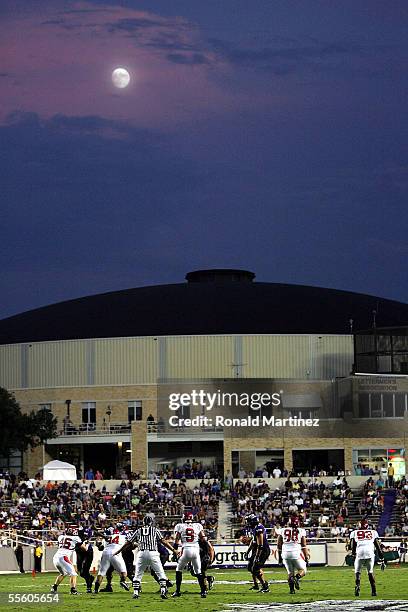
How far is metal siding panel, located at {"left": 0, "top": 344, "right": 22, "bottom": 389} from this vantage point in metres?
106

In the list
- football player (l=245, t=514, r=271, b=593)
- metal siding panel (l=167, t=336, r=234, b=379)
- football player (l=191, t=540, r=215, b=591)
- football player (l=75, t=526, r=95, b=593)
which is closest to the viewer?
football player (l=191, t=540, r=215, b=591)

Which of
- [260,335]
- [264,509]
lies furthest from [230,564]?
[260,335]

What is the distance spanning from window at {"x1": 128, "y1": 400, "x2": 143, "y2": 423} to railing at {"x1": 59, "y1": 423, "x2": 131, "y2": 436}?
83 cm

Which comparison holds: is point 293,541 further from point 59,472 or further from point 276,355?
point 276,355

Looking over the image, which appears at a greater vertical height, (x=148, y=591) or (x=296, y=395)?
(x=296, y=395)

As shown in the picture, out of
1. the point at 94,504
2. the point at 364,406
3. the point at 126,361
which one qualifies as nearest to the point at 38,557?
the point at 94,504

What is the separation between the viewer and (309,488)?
7000 cm

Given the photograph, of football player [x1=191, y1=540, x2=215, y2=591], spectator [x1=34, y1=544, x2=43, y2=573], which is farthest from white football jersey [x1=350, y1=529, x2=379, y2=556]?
spectator [x1=34, y1=544, x2=43, y2=573]

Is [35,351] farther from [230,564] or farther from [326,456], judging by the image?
[230,564]

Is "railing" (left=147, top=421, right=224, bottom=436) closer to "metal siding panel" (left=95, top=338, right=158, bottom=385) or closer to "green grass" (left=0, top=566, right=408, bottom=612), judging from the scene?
"metal siding panel" (left=95, top=338, right=158, bottom=385)

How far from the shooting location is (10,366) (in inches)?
4193

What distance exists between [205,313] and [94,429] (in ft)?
43.1

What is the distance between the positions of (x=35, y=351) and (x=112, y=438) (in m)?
10.6

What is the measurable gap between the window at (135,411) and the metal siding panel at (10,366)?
974 cm
